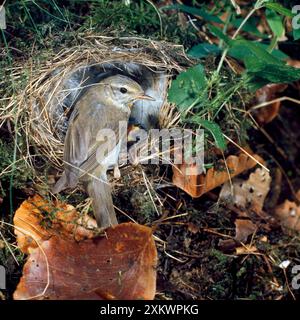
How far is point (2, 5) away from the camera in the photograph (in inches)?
149

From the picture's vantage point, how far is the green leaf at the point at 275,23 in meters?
3.88

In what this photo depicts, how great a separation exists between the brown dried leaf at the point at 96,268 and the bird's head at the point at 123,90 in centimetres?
86

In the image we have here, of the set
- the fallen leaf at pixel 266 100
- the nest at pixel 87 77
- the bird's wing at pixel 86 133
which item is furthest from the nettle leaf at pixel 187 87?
the fallen leaf at pixel 266 100

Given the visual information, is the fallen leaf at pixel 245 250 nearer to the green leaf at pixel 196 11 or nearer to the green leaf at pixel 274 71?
the green leaf at pixel 274 71

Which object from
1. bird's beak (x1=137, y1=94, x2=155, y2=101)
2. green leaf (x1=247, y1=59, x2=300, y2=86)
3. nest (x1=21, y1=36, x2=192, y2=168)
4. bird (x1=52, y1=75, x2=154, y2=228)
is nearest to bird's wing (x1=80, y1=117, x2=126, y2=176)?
bird (x1=52, y1=75, x2=154, y2=228)

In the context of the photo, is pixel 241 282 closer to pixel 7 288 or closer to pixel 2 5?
pixel 7 288

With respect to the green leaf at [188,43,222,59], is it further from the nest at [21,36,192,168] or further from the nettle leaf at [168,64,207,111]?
the nettle leaf at [168,64,207,111]

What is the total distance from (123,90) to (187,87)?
1.26ft

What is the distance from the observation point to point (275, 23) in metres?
3.88

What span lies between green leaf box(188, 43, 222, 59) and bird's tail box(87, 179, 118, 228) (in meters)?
1.00

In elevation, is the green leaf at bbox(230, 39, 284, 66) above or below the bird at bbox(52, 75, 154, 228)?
above

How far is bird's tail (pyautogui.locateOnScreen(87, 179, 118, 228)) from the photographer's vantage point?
339 centimetres

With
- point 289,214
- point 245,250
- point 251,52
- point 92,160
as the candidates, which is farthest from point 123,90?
point 289,214

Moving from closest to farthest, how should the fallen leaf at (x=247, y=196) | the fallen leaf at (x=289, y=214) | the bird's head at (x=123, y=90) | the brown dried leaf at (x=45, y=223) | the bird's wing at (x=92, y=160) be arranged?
the brown dried leaf at (x=45, y=223) → the bird's wing at (x=92, y=160) → the bird's head at (x=123, y=90) → the fallen leaf at (x=247, y=196) → the fallen leaf at (x=289, y=214)
